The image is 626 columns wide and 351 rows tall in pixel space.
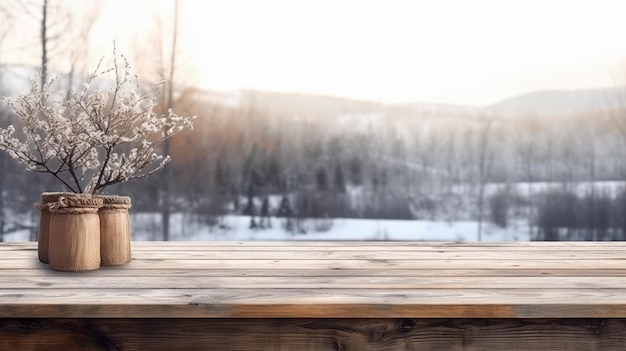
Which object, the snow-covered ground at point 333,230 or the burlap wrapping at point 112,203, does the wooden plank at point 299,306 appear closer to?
the burlap wrapping at point 112,203

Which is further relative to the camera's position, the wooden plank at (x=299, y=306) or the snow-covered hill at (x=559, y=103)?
the snow-covered hill at (x=559, y=103)

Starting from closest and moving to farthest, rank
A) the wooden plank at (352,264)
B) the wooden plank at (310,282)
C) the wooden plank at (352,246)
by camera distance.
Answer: the wooden plank at (310,282) → the wooden plank at (352,264) → the wooden plank at (352,246)

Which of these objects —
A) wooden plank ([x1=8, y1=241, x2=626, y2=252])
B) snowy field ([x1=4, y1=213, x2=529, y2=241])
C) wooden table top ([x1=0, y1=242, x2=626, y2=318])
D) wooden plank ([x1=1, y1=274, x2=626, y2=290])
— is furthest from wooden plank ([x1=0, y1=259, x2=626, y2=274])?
snowy field ([x1=4, y1=213, x2=529, y2=241])

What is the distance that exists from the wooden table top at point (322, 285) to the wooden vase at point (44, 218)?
0.13 ft

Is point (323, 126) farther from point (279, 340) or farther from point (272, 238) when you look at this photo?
point (279, 340)

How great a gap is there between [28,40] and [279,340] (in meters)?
2.94

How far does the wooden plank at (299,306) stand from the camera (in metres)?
0.91

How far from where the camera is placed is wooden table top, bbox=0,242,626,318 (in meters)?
0.92

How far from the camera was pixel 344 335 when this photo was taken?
0.96m

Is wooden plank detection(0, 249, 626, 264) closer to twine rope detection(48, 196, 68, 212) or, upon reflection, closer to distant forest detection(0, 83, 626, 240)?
twine rope detection(48, 196, 68, 212)

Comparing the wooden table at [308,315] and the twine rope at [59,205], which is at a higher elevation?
the twine rope at [59,205]

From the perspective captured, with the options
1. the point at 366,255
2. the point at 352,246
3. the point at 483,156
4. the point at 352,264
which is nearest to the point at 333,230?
the point at 483,156

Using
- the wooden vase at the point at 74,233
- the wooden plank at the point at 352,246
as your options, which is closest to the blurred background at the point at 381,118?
the wooden plank at the point at 352,246

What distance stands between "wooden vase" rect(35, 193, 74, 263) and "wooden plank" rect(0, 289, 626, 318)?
302mm
